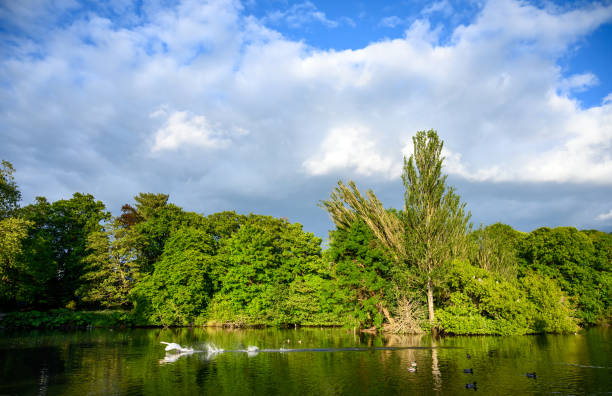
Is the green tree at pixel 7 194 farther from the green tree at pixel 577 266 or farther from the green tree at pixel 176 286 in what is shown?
the green tree at pixel 577 266

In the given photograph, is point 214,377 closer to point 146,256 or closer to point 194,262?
point 194,262

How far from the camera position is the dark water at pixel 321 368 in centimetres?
1641

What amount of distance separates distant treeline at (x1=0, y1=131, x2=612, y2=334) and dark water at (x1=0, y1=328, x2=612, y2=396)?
253 inches

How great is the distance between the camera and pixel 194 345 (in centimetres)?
3344

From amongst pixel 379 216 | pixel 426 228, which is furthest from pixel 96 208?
pixel 426 228

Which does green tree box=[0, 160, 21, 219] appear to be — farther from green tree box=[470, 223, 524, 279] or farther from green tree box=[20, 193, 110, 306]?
green tree box=[470, 223, 524, 279]

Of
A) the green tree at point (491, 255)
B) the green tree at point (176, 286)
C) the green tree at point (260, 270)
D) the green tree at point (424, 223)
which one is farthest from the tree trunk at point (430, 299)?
the green tree at point (176, 286)

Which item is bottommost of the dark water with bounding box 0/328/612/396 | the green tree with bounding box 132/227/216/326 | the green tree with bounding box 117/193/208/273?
the dark water with bounding box 0/328/612/396

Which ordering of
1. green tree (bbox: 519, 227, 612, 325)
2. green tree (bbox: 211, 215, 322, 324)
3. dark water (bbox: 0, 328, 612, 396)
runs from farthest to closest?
green tree (bbox: 211, 215, 322, 324) < green tree (bbox: 519, 227, 612, 325) < dark water (bbox: 0, 328, 612, 396)

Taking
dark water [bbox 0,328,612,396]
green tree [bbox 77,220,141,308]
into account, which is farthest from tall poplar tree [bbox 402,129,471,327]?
green tree [bbox 77,220,141,308]

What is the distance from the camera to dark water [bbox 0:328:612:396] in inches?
646

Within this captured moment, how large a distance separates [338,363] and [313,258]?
35251 mm

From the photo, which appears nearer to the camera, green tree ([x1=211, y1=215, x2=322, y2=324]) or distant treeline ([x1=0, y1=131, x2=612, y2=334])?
distant treeline ([x1=0, y1=131, x2=612, y2=334])

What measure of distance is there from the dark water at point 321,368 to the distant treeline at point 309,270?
6420 millimetres
